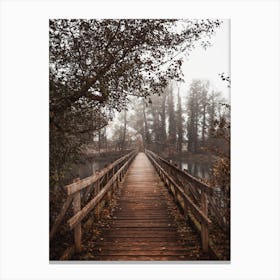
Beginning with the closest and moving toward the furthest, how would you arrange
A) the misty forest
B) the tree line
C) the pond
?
the misty forest, the tree line, the pond

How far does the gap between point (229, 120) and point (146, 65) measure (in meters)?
1.46

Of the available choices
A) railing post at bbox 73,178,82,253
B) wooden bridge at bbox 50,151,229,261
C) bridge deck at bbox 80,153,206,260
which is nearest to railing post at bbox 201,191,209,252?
wooden bridge at bbox 50,151,229,261

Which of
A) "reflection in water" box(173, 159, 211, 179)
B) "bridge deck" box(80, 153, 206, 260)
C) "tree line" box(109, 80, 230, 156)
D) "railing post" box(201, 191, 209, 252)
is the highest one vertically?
"tree line" box(109, 80, 230, 156)

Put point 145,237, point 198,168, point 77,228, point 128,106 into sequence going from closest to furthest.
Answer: point 77,228
point 145,237
point 128,106
point 198,168

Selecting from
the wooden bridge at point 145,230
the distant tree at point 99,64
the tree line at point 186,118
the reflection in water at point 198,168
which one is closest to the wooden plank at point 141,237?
the wooden bridge at point 145,230

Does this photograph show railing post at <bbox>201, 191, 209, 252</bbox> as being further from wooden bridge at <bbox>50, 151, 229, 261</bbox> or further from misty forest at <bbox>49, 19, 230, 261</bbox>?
misty forest at <bbox>49, 19, 230, 261</bbox>

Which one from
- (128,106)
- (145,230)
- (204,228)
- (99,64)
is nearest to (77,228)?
(145,230)

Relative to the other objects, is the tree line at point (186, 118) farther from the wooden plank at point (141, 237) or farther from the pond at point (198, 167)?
the wooden plank at point (141, 237)

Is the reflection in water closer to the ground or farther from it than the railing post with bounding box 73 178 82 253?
farther from it

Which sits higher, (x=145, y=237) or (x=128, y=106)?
(x=128, y=106)

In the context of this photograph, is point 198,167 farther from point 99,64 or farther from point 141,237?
point 99,64
